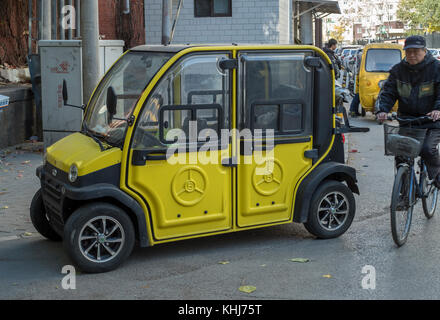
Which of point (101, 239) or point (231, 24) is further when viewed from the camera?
point (231, 24)

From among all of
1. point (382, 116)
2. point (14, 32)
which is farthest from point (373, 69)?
point (382, 116)

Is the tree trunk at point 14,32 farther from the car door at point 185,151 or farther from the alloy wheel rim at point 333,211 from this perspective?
the alloy wheel rim at point 333,211

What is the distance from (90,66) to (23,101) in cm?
333

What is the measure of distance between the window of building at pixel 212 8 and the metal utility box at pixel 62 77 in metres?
12.1

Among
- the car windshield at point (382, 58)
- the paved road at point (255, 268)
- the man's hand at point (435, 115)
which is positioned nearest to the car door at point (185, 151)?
the paved road at point (255, 268)

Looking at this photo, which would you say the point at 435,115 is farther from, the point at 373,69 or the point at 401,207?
the point at 373,69

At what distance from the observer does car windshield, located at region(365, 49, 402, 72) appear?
62.0ft

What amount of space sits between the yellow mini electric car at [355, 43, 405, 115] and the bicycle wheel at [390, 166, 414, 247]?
472 inches

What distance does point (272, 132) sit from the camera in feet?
21.2

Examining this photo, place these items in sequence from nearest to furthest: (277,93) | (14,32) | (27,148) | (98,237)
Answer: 1. (98,237)
2. (277,93)
3. (27,148)
4. (14,32)

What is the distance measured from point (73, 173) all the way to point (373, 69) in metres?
14.1

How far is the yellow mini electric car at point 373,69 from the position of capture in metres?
18.5

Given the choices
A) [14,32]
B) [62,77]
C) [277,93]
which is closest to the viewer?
[277,93]

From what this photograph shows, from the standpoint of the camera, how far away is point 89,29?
9.96 m
